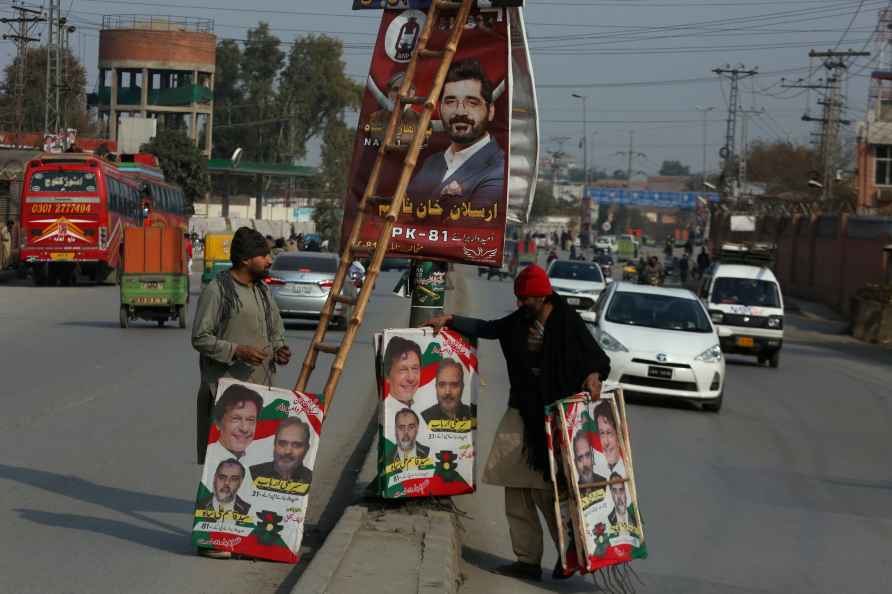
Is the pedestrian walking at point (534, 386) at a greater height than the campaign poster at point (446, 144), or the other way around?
the campaign poster at point (446, 144)

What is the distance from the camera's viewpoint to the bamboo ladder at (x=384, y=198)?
792 cm

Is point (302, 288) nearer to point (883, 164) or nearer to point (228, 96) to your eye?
point (883, 164)

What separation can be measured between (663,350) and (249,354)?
35.0 ft

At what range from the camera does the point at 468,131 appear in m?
8.55

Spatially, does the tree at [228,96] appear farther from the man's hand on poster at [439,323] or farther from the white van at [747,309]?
the man's hand on poster at [439,323]

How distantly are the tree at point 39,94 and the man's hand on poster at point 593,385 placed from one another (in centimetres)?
6567

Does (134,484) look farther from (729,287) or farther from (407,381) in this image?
(729,287)

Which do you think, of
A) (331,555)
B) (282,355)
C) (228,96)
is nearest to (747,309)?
(282,355)

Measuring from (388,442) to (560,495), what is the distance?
4.09 ft

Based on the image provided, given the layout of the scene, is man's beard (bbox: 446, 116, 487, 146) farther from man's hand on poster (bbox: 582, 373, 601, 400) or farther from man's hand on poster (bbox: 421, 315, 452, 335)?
man's hand on poster (bbox: 582, 373, 601, 400)

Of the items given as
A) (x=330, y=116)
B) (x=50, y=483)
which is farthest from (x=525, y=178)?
(x=330, y=116)

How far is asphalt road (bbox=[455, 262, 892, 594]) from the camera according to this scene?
27.3 feet

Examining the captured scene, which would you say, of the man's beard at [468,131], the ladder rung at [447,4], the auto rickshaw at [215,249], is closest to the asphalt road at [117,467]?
the man's beard at [468,131]

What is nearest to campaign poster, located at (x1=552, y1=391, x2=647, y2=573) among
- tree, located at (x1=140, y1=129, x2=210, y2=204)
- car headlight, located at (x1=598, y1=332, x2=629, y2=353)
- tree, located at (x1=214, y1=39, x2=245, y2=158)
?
car headlight, located at (x1=598, y1=332, x2=629, y2=353)
